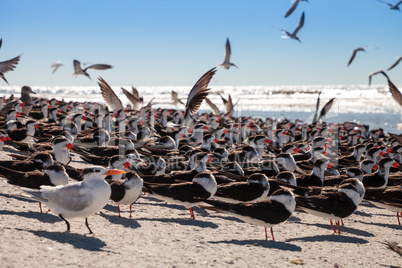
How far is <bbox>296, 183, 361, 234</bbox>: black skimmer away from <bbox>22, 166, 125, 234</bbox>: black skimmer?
11.7ft

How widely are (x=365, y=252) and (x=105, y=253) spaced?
12.8 feet

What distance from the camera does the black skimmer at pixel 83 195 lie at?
591cm

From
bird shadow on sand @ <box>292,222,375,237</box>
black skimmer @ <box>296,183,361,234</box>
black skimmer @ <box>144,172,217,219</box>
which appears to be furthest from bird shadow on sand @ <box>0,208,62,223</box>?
bird shadow on sand @ <box>292,222,375,237</box>

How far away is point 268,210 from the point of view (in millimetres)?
6859

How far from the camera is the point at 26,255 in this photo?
4.89 m

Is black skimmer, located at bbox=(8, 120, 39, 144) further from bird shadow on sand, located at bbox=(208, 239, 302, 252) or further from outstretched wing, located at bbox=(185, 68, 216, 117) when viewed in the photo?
bird shadow on sand, located at bbox=(208, 239, 302, 252)

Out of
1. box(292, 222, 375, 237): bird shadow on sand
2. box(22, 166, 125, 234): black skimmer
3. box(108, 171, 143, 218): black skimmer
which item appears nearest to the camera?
box(22, 166, 125, 234): black skimmer

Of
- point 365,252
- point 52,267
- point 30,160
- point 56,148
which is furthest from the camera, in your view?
point 56,148

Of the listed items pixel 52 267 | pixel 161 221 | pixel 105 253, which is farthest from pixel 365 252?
pixel 52 267

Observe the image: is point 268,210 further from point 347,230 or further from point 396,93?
point 396,93

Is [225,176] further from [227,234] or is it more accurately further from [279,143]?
[279,143]

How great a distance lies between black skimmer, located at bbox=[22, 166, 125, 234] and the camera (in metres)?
5.91

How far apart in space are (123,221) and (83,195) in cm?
156

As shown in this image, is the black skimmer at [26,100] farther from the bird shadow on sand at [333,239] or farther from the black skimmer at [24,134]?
the bird shadow on sand at [333,239]
